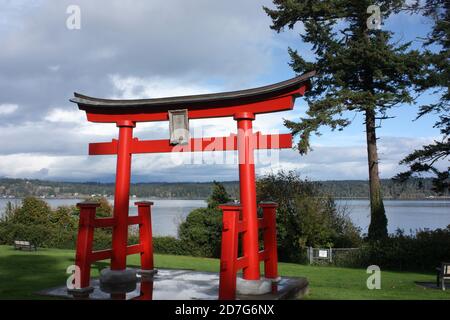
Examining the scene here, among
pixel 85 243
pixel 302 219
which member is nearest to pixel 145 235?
pixel 85 243

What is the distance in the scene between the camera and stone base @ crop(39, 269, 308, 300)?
761 centimetres

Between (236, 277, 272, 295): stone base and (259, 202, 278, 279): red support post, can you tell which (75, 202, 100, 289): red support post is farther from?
(259, 202, 278, 279): red support post

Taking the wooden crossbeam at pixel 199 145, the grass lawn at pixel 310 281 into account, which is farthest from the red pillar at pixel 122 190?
the grass lawn at pixel 310 281

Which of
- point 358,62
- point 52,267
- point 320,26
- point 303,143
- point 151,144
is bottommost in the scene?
point 52,267

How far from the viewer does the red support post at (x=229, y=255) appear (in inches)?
273

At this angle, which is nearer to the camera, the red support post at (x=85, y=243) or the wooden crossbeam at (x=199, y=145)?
the wooden crossbeam at (x=199, y=145)

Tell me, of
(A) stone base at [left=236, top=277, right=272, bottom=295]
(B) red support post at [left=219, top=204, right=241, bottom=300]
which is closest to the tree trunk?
(A) stone base at [left=236, top=277, right=272, bottom=295]

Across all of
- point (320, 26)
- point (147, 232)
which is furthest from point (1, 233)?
point (320, 26)

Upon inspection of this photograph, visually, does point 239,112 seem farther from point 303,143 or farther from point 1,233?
point 1,233

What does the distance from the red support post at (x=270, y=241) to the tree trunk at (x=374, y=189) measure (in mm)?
12057

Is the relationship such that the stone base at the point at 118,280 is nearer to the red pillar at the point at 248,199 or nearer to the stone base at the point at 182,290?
the stone base at the point at 182,290

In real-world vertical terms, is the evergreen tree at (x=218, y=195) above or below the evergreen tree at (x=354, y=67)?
below
